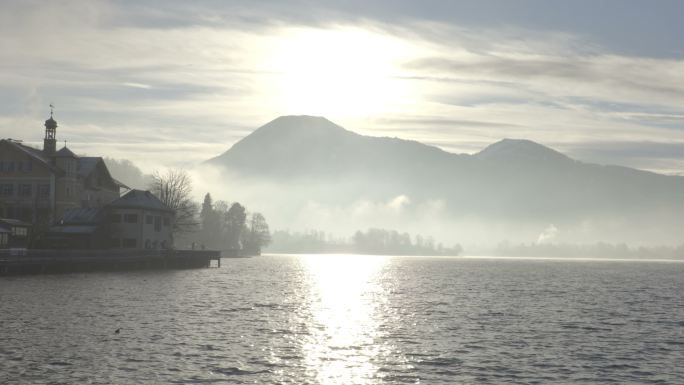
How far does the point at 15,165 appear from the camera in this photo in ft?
419

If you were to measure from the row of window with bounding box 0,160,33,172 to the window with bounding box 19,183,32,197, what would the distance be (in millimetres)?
2662

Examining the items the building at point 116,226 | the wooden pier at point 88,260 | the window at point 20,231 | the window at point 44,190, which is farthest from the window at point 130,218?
the window at point 20,231

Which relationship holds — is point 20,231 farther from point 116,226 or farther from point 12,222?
point 116,226

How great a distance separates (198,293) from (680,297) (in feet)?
219

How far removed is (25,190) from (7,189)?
2.92 meters

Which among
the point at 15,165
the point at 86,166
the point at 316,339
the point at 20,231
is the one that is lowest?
the point at 316,339

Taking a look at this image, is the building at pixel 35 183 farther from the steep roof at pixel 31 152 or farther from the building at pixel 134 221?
the building at pixel 134 221

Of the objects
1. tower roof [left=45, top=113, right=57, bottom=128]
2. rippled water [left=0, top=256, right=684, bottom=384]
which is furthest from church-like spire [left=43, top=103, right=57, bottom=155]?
rippled water [left=0, top=256, right=684, bottom=384]

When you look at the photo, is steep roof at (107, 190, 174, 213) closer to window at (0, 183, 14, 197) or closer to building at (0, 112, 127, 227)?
building at (0, 112, 127, 227)

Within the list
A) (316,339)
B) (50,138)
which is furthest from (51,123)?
(316,339)

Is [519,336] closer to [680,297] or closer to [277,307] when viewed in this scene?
[277,307]

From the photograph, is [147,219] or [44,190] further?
[147,219]

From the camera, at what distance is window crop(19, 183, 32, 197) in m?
127

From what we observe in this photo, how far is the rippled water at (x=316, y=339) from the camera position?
37.8m
